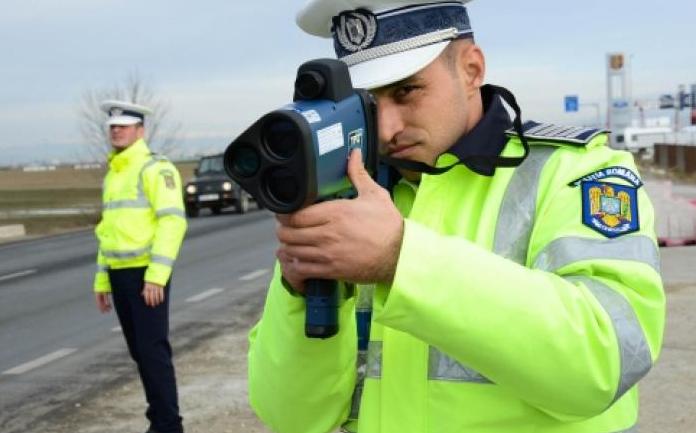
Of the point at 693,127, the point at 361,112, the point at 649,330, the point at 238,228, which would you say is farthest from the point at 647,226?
the point at 693,127

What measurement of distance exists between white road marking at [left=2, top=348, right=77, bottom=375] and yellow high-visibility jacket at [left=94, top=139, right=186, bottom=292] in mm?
1911

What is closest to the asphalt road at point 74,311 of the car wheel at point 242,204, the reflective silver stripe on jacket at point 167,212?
the reflective silver stripe on jacket at point 167,212

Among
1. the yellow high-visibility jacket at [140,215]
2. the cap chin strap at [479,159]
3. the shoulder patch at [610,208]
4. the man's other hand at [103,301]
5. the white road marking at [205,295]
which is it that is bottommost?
the white road marking at [205,295]

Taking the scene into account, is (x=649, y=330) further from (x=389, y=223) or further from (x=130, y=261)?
(x=130, y=261)

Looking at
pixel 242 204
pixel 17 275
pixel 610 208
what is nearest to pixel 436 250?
pixel 610 208

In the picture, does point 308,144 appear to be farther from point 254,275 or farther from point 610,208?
point 254,275

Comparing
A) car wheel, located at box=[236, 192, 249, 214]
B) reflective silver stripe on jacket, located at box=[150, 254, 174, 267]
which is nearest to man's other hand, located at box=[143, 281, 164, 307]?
reflective silver stripe on jacket, located at box=[150, 254, 174, 267]

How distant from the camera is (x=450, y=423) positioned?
5.35 ft

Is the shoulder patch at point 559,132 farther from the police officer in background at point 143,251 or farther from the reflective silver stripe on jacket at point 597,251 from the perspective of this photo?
the police officer in background at point 143,251

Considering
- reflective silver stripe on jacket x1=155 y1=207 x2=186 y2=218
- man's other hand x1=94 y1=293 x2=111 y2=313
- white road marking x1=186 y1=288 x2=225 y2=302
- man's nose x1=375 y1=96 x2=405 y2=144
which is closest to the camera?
man's nose x1=375 y1=96 x2=405 y2=144

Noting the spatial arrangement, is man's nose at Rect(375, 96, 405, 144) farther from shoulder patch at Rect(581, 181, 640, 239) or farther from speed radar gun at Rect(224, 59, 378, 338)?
shoulder patch at Rect(581, 181, 640, 239)

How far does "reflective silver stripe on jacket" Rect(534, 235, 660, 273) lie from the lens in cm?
150

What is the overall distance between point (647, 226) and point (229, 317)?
759 centimetres

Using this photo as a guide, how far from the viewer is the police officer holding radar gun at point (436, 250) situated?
137 centimetres
